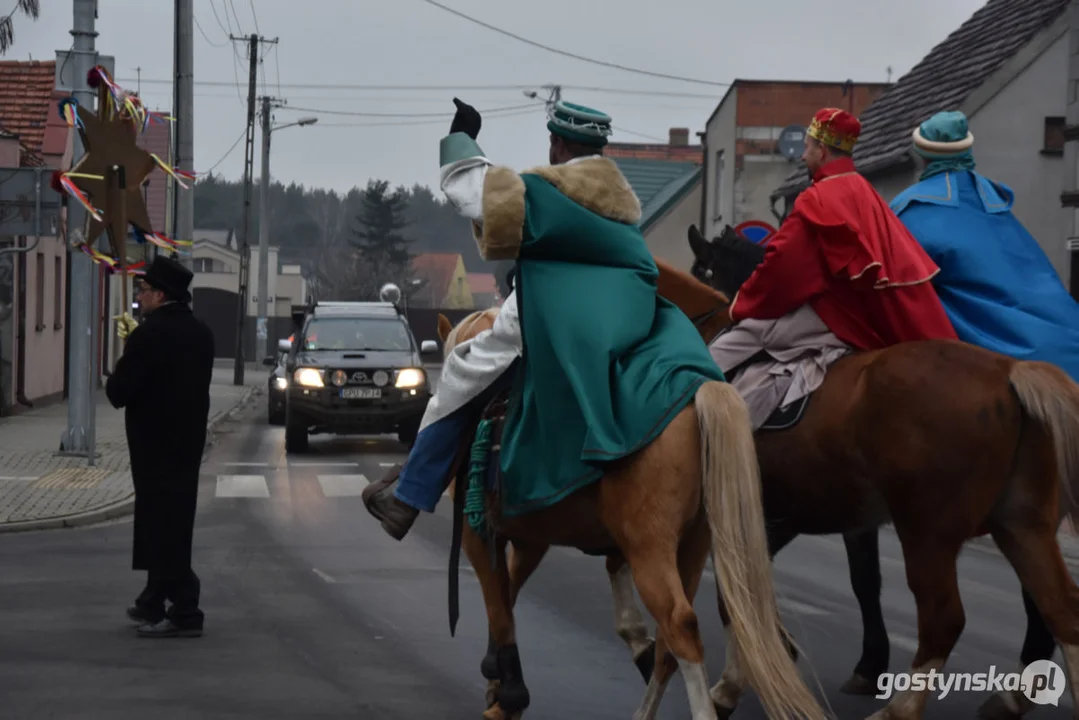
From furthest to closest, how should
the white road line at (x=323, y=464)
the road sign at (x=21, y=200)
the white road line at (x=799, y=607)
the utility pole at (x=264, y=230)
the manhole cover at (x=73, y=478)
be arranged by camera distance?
the utility pole at (x=264, y=230) → the white road line at (x=323, y=464) → the road sign at (x=21, y=200) → the manhole cover at (x=73, y=478) → the white road line at (x=799, y=607)

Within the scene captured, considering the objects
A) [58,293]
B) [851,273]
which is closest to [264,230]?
[58,293]

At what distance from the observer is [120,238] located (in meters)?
13.3

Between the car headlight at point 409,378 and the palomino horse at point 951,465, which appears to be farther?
the car headlight at point 409,378

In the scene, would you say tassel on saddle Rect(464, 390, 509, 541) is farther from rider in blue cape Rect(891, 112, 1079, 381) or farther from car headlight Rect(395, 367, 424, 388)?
car headlight Rect(395, 367, 424, 388)

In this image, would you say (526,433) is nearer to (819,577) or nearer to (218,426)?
(819,577)

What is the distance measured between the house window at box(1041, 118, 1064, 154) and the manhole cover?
14674 mm

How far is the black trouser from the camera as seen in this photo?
8.30m

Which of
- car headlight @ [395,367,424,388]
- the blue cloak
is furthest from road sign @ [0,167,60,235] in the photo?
the blue cloak

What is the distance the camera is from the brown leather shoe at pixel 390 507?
6.35 metres

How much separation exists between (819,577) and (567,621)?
284 cm

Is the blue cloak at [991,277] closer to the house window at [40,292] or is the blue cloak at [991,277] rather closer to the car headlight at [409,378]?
the car headlight at [409,378]

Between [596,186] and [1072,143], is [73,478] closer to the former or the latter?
[1072,143]

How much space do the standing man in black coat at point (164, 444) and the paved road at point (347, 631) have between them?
23 centimetres

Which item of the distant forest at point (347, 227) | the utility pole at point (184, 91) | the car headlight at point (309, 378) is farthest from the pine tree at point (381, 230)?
the car headlight at point (309, 378)
